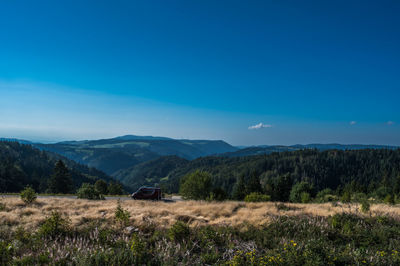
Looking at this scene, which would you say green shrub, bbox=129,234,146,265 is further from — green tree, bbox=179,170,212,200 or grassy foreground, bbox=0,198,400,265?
green tree, bbox=179,170,212,200

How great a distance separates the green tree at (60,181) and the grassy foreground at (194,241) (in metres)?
46.6

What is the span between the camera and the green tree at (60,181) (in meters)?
50.5

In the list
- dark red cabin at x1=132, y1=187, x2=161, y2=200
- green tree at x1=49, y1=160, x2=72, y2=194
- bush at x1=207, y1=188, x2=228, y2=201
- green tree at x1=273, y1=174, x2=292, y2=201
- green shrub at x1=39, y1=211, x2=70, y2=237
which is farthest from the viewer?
green tree at x1=273, y1=174, x2=292, y2=201

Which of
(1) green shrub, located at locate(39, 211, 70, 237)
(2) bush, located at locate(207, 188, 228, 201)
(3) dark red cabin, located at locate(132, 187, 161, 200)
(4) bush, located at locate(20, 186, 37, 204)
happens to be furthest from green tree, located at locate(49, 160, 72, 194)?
(1) green shrub, located at locate(39, 211, 70, 237)

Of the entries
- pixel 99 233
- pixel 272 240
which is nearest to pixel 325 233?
pixel 272 240

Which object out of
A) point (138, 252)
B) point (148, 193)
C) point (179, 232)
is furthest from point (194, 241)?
point (148, 193)

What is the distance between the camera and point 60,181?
51.1 meters

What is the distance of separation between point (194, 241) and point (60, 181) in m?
55.9

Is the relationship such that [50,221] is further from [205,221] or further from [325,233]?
[325,233]

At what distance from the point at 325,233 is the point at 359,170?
218 m

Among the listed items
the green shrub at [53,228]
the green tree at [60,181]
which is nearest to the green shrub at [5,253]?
the green shrub at [53,228]

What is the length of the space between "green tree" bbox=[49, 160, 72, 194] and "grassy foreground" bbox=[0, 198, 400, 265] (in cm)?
4659

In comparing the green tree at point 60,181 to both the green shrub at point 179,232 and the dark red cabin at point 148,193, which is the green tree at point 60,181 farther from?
the green shrub at point 179,232

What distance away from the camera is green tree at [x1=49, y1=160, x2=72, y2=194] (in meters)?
50.5
